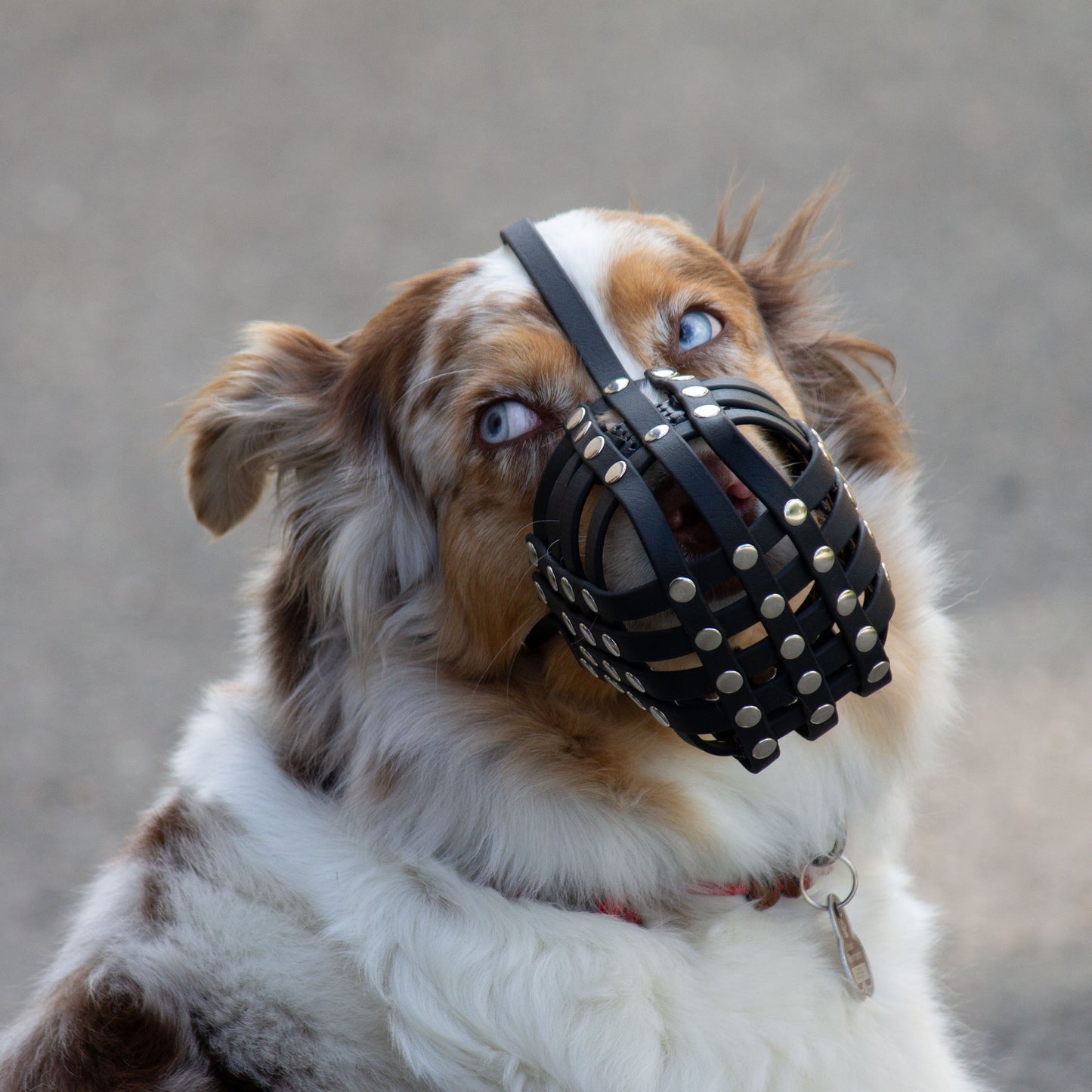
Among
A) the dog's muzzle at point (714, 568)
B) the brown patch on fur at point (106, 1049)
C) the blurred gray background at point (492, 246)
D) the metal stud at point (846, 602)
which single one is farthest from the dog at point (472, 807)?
the blurred gray background at point (492, 246)

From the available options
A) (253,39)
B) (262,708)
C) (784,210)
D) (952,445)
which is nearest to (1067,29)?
(784,210)

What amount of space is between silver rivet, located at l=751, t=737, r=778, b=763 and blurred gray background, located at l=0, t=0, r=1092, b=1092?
1806 millimetres

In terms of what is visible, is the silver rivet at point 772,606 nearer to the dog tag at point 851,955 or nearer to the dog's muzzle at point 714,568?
the dog's muzzle at point 714,568

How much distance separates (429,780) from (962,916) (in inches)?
84.3

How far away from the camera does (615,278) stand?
2289mm

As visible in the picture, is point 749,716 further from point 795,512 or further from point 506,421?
point 506,421

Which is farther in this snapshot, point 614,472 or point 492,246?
point 492,246

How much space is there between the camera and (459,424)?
232cm

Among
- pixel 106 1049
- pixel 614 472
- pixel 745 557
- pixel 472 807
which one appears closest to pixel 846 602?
pixel 745 557

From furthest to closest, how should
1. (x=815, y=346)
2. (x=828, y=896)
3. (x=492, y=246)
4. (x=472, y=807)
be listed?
(x=492, y=246), (x=815, y=346), (x=828, y=896), (x=472, y=807)

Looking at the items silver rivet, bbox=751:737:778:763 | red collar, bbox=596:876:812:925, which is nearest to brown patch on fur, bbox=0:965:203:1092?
red collar, bbox=596:876:812:925

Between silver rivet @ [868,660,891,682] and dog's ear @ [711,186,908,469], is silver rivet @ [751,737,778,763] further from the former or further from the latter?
dog's ear @ [711,186,908,469]

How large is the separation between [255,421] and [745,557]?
3.76 ft

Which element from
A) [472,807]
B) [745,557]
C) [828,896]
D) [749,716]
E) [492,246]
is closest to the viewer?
[745,557]
